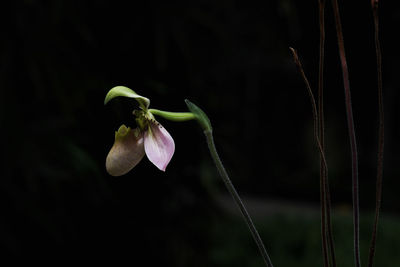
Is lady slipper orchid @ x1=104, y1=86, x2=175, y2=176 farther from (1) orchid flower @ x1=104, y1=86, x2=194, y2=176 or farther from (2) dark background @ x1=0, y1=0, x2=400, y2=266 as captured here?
(2) dark background @ x1=0, y1=0, x2=400, y2=266

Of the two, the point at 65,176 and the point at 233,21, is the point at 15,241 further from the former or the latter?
the point at 233,21

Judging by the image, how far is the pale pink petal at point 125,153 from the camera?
16.2 inches

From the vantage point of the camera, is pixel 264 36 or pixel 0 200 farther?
pixel 264 36

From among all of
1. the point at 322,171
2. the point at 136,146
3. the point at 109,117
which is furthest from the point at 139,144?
the point at 109,117

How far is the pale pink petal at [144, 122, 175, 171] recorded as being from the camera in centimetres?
40

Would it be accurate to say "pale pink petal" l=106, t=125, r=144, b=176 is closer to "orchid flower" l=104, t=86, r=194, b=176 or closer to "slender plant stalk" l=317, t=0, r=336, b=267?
"orchid flower" l=104, t=86, r=194, b=176

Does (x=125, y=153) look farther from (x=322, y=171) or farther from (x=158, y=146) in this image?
(x=322, y=171)

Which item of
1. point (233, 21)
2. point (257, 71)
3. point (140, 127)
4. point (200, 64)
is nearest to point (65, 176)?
point (200, 64)

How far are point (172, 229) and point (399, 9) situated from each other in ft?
14.8

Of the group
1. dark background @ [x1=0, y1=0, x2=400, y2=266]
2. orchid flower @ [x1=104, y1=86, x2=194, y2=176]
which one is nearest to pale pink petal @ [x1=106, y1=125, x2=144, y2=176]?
orchid flower @ [x1=104, y1=86, x2=194, y2=176]

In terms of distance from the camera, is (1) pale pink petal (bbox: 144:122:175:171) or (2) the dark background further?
(2) the dark background

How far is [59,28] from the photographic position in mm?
1621

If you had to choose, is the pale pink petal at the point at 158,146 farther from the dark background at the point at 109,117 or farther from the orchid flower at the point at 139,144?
the dark background at the point at 109,117

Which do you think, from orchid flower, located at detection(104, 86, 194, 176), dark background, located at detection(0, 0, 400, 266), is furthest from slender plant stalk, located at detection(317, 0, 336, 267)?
dark background, located at detection(0, 0, 400, 266)
